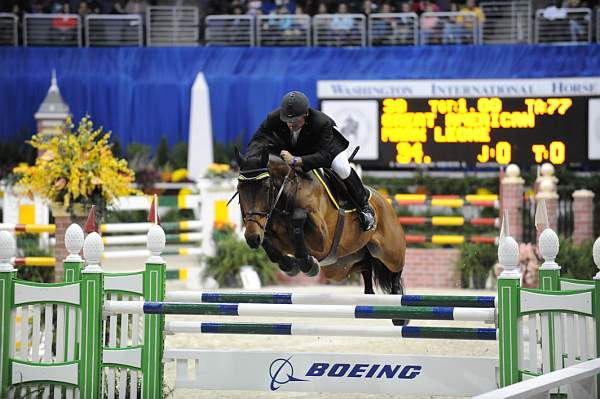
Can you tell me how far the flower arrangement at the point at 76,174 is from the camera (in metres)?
7.93

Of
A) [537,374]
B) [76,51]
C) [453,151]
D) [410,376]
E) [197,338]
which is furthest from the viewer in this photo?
[76,51]

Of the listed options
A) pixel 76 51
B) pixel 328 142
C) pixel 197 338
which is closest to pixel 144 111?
pixel 76 51

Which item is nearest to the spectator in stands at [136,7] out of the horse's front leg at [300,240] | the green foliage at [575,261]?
the green foliage at [575,261]

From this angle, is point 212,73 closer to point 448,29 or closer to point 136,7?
point 136,7

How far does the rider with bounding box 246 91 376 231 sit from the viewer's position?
239 inches

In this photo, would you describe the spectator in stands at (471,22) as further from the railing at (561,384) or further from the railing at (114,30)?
the railing at (561,384)

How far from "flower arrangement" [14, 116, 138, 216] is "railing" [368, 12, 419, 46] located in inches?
400

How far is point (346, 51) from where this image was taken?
686 inches

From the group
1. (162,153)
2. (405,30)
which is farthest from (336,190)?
(162,153)

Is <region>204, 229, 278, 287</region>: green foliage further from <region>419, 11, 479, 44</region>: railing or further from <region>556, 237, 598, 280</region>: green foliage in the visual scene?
<region>419, 11, 479, 44</region>: railing

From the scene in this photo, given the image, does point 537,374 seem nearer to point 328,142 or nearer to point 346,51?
point 328,142

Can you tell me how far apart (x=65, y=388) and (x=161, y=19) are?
47.3 ft

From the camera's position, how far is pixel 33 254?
35.7 ft

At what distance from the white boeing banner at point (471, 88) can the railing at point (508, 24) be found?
214 cm
